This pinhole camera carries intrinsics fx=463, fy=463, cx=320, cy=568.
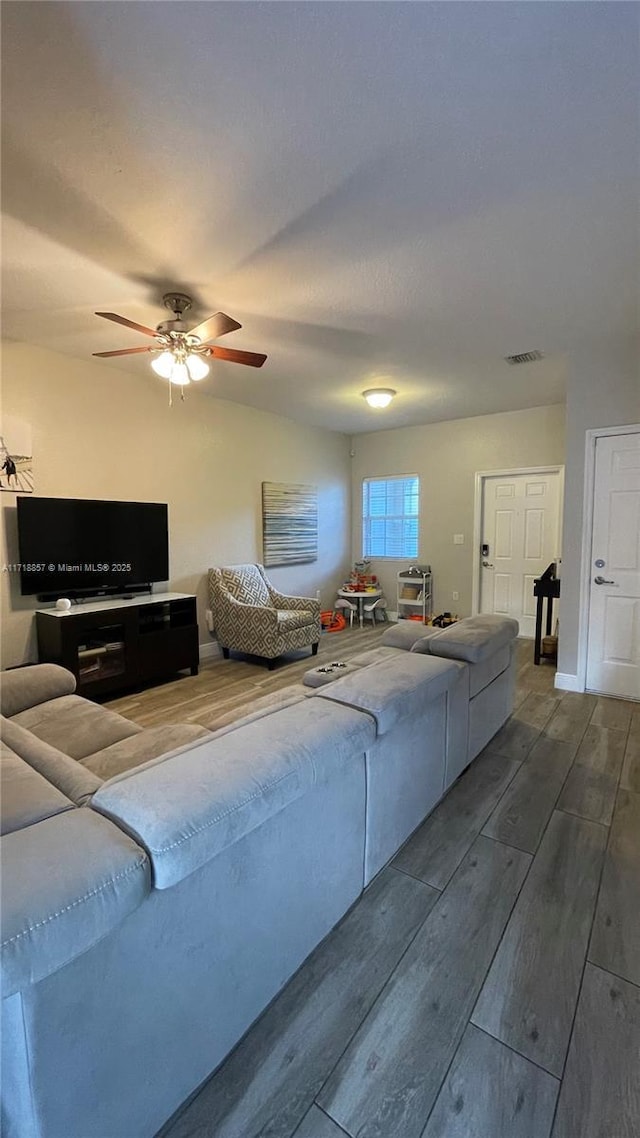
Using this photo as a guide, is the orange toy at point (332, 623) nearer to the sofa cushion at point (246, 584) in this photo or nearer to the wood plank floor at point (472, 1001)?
the sofa cushion at point (246, 584)

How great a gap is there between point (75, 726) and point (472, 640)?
1869mm

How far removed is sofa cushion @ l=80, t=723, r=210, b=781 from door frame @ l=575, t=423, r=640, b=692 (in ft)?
9.87

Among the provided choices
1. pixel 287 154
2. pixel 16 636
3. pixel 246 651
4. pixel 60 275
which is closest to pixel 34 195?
pixel 60 275

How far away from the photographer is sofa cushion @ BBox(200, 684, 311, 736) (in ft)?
4.77

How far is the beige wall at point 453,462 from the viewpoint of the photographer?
204 inches

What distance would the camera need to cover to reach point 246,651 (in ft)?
14.8

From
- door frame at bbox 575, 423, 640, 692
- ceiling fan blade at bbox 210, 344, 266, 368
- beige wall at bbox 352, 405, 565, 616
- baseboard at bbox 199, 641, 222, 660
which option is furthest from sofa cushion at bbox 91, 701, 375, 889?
beige wall at bbox 352, 405, 565, 616

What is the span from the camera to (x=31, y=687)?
7.25 feet

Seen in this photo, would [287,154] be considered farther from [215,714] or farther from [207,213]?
[215,714]

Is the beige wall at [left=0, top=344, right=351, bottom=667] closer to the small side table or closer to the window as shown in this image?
the small side table

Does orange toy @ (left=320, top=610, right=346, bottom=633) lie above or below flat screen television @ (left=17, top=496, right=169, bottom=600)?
below

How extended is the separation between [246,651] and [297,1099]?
353 centimetres

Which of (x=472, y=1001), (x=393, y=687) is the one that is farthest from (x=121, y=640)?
(x=472, y=1001)

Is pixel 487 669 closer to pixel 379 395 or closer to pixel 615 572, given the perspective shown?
pixel 615 572
